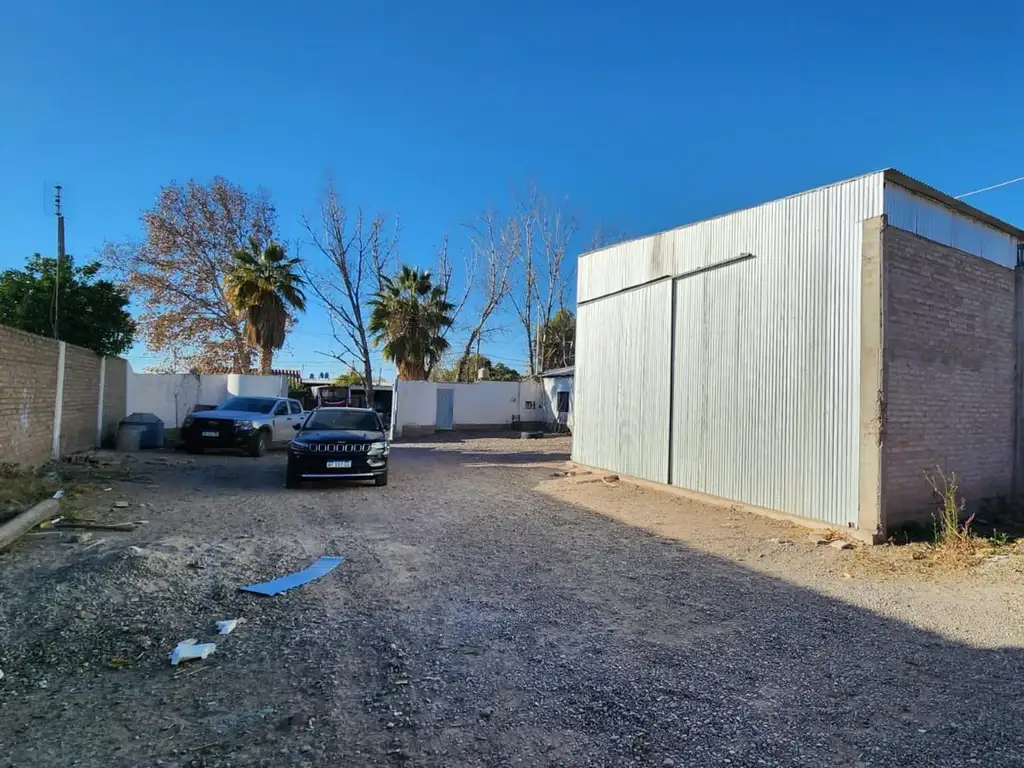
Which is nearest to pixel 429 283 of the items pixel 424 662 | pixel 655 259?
pixel 655 259

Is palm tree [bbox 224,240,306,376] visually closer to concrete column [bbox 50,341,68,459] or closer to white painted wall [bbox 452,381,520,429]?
white painted wall [bbox 452,381,520,429]

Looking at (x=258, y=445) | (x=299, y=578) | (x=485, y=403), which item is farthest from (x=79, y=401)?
(x=485, y=403)

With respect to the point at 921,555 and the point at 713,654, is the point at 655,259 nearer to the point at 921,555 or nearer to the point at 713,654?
the point at 921,555

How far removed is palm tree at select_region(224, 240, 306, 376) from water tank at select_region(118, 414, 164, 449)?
355 inches

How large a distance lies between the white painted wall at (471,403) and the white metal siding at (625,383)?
12.7 m

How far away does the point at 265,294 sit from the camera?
26172 mm

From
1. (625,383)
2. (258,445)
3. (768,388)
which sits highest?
(625,383)

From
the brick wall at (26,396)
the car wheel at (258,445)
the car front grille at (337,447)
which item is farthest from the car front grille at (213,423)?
the car front grille at (337,447)

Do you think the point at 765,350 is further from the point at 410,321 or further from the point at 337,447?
the point at 410,321

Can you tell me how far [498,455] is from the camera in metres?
19.5

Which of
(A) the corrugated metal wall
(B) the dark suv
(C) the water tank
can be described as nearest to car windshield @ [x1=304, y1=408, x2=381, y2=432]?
(B) the dark suv

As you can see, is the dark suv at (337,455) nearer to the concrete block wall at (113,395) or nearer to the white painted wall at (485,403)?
the concrete block wall at (113,395)

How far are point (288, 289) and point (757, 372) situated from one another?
21948 mm

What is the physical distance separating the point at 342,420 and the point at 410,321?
17.4 meters
